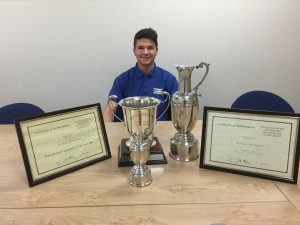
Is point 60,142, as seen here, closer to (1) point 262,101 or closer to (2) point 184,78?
(2) point 184,78

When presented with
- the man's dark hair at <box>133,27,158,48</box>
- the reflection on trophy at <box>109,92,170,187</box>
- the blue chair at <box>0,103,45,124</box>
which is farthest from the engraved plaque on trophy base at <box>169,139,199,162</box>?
the man's dark hair at <box>133,27,158,48</box>

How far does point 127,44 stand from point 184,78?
1310 millimetres

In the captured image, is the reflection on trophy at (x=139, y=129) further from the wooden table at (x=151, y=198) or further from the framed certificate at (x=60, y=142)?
the framed certificate at (x=60, y=142)

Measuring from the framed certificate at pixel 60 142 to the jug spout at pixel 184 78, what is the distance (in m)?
0.34

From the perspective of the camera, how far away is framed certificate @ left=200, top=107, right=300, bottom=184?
35.0 inches

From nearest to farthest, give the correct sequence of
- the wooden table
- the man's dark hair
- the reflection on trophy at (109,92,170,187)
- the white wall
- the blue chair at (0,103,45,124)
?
the wooden table < the reflection on trophy at (109,92,170,187) < the blue chair at (0,103,45,124) < the man's dark hair < the white wall

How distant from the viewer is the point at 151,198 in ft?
2.74

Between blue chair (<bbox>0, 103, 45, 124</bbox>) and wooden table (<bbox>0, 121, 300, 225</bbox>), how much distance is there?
0.67 meters

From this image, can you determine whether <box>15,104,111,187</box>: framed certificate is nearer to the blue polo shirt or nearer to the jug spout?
the jug spout

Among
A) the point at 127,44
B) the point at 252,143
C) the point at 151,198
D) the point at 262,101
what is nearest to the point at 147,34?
the point at 127,44

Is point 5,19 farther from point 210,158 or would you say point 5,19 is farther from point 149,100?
point 210,158

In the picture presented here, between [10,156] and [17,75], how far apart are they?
1348 mm

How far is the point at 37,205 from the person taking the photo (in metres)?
0.81

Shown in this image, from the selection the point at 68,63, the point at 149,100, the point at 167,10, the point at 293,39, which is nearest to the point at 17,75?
the point at 68,63
